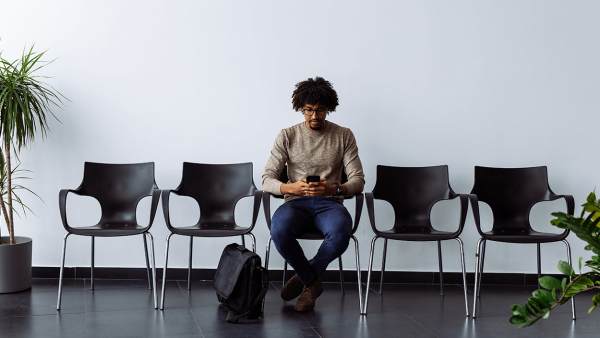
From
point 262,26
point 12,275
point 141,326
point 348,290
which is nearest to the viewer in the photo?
point 141,326

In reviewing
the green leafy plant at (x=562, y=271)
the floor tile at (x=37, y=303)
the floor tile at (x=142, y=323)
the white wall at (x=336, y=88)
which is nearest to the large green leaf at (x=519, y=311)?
the green leafy plant at (x=562, y=271)

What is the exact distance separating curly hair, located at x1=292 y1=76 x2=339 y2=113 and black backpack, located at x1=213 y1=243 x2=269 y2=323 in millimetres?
932

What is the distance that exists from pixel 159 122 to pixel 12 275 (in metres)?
1.32

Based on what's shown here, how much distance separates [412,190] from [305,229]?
0.83 meters

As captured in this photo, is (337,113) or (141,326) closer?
(141,326)

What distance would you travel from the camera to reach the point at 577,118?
3.29 m

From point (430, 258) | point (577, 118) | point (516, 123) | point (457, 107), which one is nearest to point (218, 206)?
point (430, 258)

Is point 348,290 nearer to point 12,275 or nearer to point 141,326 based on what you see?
point 141,326

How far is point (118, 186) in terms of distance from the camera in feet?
9.82

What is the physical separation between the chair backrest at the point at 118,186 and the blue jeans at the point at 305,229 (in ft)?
3.16

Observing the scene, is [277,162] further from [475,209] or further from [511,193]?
[511,193]

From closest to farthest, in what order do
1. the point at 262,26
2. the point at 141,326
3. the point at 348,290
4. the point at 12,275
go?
the point at 141,326
the point at 12,275
the point at 348,290
the point at 262,26

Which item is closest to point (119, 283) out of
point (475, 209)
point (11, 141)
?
point (11, 141)

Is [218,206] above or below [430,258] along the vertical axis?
above
